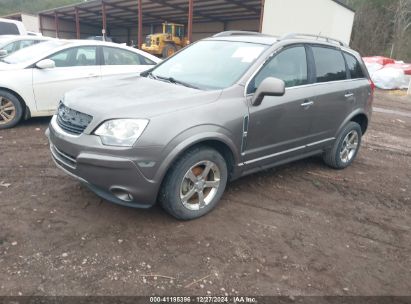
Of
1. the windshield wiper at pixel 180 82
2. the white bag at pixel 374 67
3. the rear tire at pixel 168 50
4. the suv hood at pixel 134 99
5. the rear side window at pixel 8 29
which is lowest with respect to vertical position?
the rear tire at pixel 168 50

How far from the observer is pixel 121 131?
2824 millimetres

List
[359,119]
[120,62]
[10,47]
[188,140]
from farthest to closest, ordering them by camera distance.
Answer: [10,47] → [120,62] → [359,119] → [188,140]

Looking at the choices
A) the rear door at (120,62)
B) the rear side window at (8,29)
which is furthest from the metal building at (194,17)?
the rear door at (120,62)

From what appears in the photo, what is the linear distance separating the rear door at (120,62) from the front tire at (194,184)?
4.08m

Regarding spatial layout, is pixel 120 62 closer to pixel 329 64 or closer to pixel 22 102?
pixel 22 102

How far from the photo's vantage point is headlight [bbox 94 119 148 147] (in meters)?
2.80

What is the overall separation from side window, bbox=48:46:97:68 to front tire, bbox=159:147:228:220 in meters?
Answer: 4.17

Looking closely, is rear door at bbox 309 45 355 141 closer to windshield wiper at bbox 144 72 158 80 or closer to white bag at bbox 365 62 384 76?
windshield wiper at bbox 144 72 158 80

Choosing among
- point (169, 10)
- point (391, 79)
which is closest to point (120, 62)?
point (391, 79)

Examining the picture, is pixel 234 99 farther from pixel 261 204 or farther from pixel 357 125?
pixel 357 125

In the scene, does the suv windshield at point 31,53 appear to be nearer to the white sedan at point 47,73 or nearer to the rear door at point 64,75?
the white sedan at point 47,73

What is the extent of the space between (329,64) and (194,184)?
255cm

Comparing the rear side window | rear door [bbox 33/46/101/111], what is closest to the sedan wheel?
rear door [bbox 33/46/101/111]

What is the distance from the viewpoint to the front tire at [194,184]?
304cm
